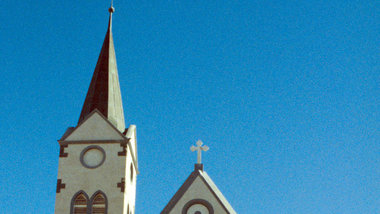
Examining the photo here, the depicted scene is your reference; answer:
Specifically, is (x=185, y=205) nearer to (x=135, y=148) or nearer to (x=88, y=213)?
(x=88, y=213)

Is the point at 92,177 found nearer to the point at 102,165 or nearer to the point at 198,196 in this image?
the point at 102,165

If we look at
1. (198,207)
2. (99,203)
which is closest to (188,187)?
(198,207)

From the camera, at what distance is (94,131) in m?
29.1

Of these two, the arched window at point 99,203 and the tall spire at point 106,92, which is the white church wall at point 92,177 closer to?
the arched window at point 99,203

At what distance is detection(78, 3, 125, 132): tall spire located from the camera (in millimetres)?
30000

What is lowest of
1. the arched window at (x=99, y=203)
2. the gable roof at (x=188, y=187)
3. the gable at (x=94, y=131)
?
the gable roof at (x=188, y=187)

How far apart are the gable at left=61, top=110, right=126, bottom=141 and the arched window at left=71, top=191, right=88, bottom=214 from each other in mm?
2548

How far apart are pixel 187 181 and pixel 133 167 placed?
561 cm

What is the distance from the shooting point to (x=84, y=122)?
29359mm

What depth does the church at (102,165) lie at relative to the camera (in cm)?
2573

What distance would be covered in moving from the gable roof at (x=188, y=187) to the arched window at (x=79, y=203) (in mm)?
4339

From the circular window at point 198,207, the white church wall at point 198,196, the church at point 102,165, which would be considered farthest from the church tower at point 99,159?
the circular window at point 198,207

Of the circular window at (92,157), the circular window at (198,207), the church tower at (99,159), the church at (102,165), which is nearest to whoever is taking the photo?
the circular window at (198,207)

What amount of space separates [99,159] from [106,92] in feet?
11.5
